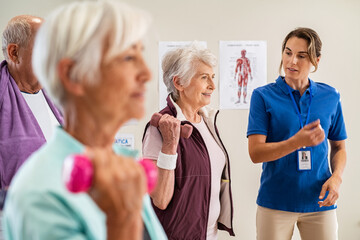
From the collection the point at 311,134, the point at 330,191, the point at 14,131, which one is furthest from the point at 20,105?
the point at 330,191

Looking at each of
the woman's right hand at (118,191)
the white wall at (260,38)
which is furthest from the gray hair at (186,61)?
the woman's right hand at (118,191)

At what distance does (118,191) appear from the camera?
62 cm

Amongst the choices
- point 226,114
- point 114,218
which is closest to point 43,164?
point 114,218

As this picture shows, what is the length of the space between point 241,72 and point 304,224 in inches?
59.6

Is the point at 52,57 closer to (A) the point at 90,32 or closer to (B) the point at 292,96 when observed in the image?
(A) the point at 90,32

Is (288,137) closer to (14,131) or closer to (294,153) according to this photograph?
(294,153)

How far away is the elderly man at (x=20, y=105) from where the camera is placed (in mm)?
1534

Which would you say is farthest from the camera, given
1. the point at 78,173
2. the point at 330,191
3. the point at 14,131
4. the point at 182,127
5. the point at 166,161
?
the point at 330,191

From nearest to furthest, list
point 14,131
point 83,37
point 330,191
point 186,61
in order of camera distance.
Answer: point 83,37, point 14,131, point 186,61, point 330,191

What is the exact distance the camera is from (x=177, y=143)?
178 cm

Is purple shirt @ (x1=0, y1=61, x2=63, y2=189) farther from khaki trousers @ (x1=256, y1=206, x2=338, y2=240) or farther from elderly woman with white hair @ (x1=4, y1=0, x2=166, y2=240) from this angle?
khaki trousers @ (x1=256, y1=206, x2=338, y2=240)

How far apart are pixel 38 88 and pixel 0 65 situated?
18 centimetres

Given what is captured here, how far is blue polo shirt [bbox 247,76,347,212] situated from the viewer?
2166 mm

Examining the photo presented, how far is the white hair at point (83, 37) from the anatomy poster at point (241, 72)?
263 cm
